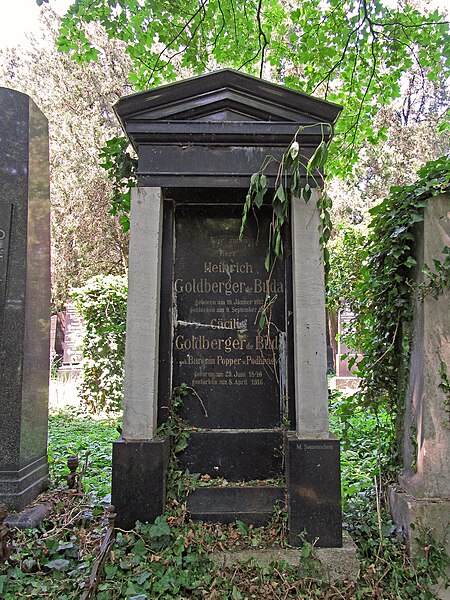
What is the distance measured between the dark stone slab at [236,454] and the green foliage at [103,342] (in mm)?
5372

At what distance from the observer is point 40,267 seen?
4.09 metres

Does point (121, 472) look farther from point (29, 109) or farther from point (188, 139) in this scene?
point (29, 109)

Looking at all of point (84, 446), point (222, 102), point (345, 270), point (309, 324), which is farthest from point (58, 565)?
point (345, 270)

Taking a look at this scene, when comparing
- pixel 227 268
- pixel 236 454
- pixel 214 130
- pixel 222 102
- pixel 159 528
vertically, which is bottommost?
pixel 159 528

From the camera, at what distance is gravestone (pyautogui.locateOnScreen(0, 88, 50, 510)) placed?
12.0 ft

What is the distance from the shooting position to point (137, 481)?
301 cm

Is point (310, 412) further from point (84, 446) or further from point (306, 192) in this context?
point (84, 446)

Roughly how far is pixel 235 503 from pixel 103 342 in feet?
19.2

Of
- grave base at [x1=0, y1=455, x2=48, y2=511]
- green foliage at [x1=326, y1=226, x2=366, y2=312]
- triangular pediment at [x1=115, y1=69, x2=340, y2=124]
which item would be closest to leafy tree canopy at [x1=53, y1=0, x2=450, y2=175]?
green foliage at [x1=326, y1=226, x2=366, y2=312]

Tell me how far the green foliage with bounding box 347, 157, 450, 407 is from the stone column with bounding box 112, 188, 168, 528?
1.81m

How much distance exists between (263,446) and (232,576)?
0.89 metres

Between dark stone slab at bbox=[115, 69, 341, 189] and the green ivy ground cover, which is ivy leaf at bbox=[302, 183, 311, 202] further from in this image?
the green ivy ground cover

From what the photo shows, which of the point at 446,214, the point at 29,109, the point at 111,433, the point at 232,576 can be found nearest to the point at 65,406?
the point at 111,433

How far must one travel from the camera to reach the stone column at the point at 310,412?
2961 mm
